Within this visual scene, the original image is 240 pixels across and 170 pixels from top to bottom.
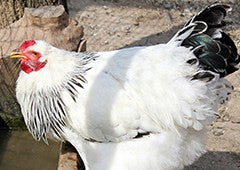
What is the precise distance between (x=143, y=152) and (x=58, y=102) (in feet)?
1.94

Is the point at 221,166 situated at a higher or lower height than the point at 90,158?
lower

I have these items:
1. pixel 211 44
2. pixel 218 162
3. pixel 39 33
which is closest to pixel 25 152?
pixel 39 33

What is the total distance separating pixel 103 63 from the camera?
11.5ft

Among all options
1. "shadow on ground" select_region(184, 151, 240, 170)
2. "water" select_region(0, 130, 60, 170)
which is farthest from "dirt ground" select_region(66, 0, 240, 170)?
"water" select_region(0, 130, 60, 170)

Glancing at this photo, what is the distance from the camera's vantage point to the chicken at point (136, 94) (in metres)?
3.37

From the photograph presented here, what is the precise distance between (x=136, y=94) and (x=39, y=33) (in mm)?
1117

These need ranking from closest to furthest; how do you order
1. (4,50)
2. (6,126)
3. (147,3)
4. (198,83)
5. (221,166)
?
A: (198,83)
(4,50)
(221,166)
(6,126)
(147,3)

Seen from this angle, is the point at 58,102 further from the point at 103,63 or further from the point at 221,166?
the point at 221,166

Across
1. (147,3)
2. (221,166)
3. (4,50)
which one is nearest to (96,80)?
(4,50)

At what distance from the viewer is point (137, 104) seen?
339 cm

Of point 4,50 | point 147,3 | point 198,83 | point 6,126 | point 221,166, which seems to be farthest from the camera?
point 147,3

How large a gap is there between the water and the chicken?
104cm

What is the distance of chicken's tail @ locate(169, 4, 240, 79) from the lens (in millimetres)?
3410

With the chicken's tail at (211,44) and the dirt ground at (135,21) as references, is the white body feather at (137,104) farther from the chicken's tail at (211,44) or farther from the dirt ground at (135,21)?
the dirt ground at (135,21)
